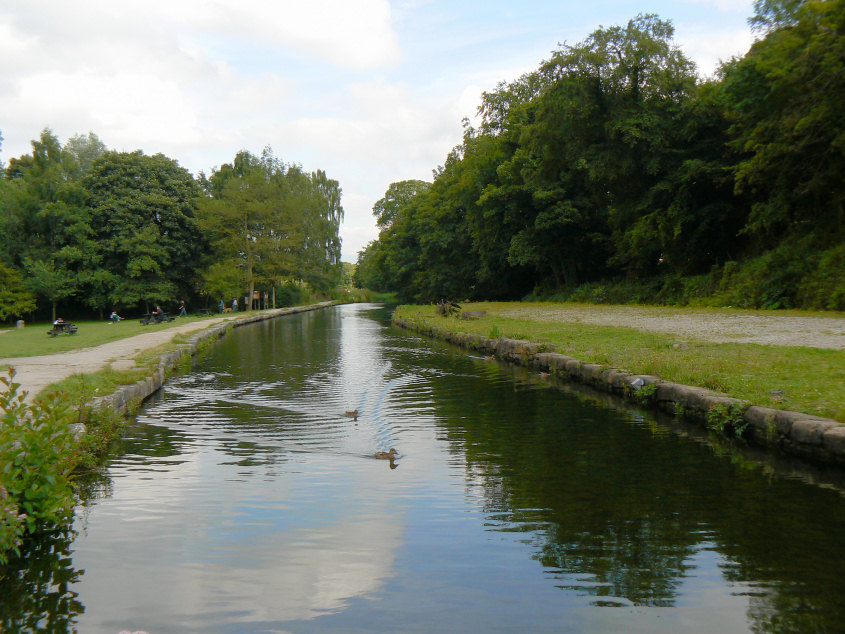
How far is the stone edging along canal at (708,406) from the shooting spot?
5965 millimetres

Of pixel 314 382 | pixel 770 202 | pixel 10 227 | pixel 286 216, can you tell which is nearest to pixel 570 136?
pixel 770 202

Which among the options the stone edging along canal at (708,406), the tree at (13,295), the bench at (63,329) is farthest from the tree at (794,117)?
the tree at (13,295)

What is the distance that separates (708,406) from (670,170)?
24.5m

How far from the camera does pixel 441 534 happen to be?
4.64 m

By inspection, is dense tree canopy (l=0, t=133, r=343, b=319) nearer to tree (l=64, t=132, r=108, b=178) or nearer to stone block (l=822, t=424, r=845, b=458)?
tree (l=64, t=132, r=108, b=178)

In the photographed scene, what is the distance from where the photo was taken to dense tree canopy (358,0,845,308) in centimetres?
2041

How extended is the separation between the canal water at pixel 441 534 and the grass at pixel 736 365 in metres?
0.80

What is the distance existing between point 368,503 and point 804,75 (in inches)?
835

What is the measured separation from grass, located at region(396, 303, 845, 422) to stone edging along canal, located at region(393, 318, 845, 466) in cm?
20

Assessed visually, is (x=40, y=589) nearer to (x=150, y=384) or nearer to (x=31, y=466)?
(x=31, y=466)

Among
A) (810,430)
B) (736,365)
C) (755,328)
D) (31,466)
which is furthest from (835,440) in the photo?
(755,328)

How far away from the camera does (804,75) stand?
19.6m

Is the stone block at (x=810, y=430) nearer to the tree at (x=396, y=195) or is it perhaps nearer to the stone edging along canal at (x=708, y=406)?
the stone edging along canal at (x=708, y=406)

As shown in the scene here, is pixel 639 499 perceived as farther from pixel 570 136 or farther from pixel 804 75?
pixel 570 136
